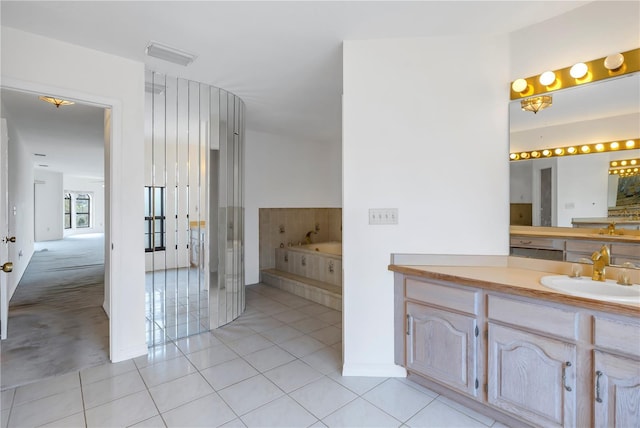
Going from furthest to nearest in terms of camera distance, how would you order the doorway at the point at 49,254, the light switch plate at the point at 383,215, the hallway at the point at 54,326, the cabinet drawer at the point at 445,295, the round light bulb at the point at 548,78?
the doorway at the point at 49,254 → the hallway at the point at 54,326 → the light switch plate at the point at 383,215 → the round light bulb at the point at 548,78 → the cabinet drawer at the point at 445,295

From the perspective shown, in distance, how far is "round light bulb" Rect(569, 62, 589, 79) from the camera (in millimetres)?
1850

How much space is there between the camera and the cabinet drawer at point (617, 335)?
4.29ft

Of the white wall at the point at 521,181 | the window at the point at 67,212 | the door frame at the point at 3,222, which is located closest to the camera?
the white wall at the point at 521,181

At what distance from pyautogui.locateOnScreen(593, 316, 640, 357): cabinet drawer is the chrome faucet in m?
0.44

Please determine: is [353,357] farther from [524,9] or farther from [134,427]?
[524,9]

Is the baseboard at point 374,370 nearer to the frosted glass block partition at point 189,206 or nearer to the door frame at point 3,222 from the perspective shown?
the frosted glass block partition at point 189,206

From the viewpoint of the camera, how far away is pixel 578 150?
196 cm

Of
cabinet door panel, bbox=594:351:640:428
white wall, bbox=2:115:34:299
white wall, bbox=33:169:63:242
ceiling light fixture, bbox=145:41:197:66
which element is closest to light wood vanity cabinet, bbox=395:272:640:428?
cabinet door panel, bbox=594:351:640:428

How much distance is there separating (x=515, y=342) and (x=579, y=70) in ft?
5.52

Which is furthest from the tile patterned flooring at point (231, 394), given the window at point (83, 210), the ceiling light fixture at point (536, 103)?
the window at point (83, 210)

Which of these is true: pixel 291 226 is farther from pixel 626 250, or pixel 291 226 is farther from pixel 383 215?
pixel 626 250

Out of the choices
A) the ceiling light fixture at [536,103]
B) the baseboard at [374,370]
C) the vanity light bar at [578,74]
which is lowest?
the baseboard at [374,370]

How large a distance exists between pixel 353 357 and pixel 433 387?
0.58m

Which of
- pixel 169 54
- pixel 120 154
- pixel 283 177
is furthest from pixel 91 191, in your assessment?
pixel 169 54
